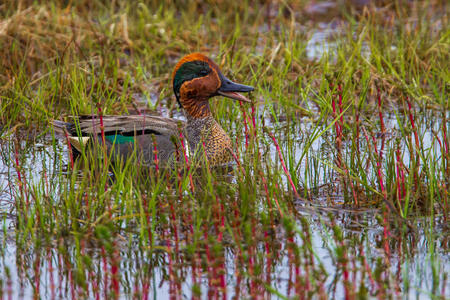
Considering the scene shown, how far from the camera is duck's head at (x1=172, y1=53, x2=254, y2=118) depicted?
589 centimetres

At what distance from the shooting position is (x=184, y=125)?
585 centimetres

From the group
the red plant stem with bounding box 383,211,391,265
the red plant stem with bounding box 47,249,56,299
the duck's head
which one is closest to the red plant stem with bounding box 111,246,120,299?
the red plant stem with bounding box 47,249,56,299

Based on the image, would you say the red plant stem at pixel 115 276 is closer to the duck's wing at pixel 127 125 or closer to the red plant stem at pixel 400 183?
the red plant stem at pixel 400 183

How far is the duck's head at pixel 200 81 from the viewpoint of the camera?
5.89 meters

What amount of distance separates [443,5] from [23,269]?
758cm

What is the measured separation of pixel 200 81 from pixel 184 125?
14.3 inches

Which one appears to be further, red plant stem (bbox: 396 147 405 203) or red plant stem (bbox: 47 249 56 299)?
red plant stem (bbox: 396 147 405 203)

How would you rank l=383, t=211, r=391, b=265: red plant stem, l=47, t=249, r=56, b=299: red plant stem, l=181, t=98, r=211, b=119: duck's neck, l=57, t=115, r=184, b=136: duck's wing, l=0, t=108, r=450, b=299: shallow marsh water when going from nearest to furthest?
l=47, t=249, r=56, b=299: red plant stem < l=0, t=108, r=450, b=299: shallow marsh water < l=383, t=211, r=391, b=265: red plant stem < l=57, t=115, r=184, b=136: duck's wing < l=181, t=98, r=211, b=119: duck's neck

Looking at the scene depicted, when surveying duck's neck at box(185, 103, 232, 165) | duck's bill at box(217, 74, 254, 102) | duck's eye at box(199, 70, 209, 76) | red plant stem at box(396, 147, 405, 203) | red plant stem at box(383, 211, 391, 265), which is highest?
duck's eye at box(199, 70, 209, 76)

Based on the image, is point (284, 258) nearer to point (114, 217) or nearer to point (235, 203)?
point (235, 203)

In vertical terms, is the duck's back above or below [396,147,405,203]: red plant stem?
above

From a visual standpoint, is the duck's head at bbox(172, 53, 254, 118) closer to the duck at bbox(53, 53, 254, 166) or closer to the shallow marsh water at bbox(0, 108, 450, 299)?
the duck at bbox(53, 53, 254, 166)

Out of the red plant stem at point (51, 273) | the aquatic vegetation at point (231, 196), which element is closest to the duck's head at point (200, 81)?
the aquatic vegetation at point (231, 196)

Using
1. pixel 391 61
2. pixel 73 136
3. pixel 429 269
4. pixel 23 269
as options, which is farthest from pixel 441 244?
pixel 391 61
